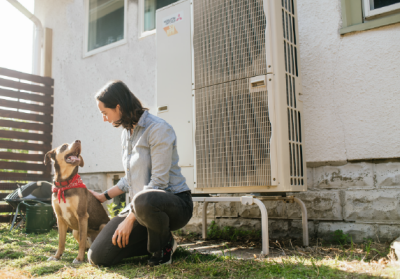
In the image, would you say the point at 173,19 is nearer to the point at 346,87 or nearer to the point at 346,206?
the point at 346,87

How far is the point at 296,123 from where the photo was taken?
2.63 metres

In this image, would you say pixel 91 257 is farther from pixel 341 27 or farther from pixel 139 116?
pixel 341 27

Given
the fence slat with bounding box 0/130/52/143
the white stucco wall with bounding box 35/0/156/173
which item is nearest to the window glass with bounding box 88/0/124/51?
the white stucco wall with bounding box 35/0/156/173

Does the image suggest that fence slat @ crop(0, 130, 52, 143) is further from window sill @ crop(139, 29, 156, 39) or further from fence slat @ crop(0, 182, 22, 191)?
window sill @ crop(139, 29, 156, 39)

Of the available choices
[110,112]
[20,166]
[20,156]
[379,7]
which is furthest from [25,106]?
[379,7]

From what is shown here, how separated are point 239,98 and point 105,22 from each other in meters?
3.57

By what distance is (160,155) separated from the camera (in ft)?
7.09

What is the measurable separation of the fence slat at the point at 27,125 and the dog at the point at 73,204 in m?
3.01

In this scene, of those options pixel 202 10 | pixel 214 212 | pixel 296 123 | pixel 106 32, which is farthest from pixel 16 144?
pixel 296 123

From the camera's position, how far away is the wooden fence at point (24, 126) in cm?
521

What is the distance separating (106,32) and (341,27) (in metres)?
3.55

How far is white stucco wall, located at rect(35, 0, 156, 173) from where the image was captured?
4.50 metres

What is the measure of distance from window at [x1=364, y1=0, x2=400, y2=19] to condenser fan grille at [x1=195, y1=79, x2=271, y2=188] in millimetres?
1351

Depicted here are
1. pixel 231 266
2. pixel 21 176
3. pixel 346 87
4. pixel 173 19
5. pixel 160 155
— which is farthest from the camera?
pixel 21 176
